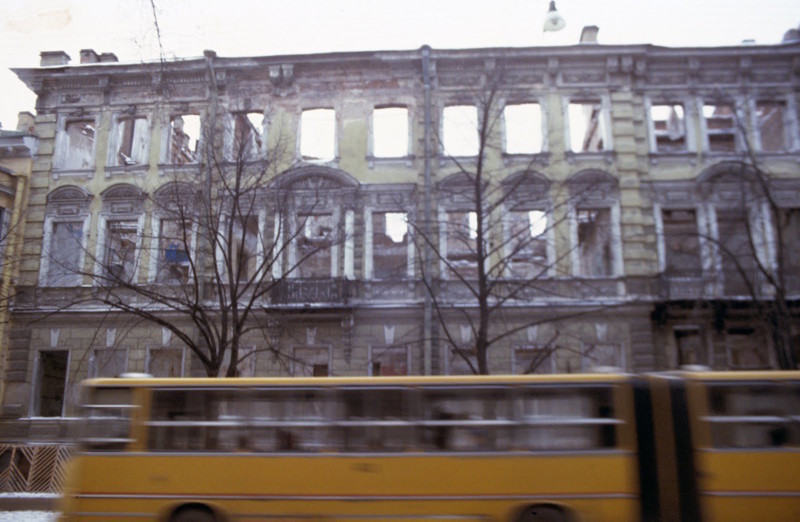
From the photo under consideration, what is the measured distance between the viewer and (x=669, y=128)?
20.9m

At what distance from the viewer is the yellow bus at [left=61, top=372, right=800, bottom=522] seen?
8883 millimetres

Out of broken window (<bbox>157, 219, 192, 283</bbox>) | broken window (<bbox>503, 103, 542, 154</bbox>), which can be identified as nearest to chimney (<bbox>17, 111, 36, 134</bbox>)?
broken window (<bbox>157, 219, 192, 283</bbox>)

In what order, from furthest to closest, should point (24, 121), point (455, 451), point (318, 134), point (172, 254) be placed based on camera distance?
point (24, 121)
point (318, 134)
point (172, 254)
point (455, 451)

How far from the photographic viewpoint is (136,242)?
20.3 meters

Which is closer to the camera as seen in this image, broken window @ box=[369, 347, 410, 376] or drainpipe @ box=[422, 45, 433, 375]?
drainpipe @ box=[422, 45, 433, 375]

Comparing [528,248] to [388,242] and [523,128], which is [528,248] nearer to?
[523,128]

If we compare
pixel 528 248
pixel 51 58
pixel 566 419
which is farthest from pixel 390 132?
pixel 566 419

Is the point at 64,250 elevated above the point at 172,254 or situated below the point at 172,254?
above

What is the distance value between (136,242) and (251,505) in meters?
13.4

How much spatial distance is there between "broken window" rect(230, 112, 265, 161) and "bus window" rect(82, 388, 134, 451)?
955 centimetres

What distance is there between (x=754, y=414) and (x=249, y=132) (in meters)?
14.9

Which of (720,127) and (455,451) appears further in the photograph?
(720,127)

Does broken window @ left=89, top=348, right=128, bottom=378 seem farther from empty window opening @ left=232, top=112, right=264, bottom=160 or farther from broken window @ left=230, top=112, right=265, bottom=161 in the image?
empty window opening @ left=232, top=112, right=264, bottom=160

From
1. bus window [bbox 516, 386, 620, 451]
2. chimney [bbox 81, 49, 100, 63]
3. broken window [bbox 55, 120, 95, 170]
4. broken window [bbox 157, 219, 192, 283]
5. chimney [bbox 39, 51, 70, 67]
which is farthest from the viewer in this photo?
chimney [bbox 81, 49, 100, 63]
